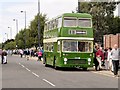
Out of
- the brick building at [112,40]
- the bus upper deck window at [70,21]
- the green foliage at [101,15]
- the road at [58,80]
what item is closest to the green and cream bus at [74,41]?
the bus upper deck window at [70,21]

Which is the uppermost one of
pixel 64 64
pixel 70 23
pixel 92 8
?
pixel 92 8

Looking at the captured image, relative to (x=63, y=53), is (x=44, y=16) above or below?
above

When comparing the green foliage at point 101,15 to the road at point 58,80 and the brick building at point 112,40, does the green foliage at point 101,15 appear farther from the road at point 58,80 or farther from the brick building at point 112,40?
the road at point 58,80

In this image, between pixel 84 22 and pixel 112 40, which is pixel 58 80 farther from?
pixel 112 40

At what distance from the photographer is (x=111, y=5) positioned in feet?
199

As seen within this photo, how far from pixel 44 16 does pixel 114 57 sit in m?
63.5

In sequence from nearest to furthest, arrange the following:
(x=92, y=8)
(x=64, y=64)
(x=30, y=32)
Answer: (x=64, y=64) < (x=92, y=8) < (x=30, y=32)

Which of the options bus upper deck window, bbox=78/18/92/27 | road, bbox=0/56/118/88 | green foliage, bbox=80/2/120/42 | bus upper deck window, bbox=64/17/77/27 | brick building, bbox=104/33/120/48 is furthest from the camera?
green foliage, bbox=80/2/120/42

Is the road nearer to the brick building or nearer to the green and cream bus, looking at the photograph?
the green and cream bus

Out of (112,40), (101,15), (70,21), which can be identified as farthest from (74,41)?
(101,15)

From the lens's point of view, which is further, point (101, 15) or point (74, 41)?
point (101, 15)

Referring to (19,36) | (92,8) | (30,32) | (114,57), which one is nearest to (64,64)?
(114,57)

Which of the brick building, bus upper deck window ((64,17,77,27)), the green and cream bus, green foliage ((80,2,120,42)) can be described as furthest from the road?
green foliage ((80,2,120,42))

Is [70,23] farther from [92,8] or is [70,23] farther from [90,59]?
[92,8]
